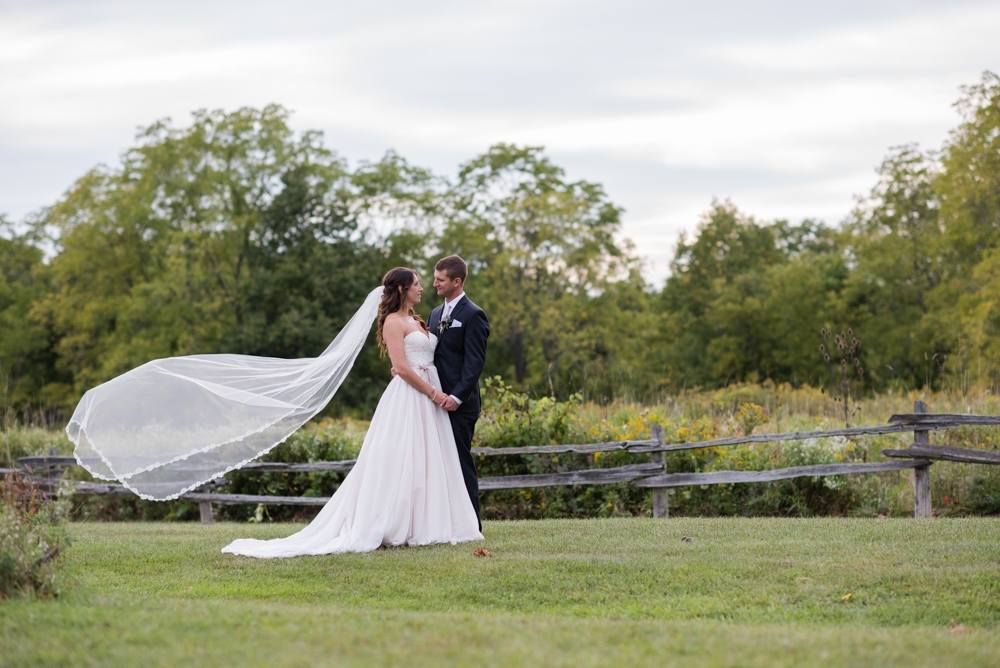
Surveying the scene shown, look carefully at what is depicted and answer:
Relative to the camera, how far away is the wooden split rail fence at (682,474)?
9.41 m

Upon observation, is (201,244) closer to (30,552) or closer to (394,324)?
(394,324)

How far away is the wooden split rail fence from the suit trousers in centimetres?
259

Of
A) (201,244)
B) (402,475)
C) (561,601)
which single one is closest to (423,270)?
(201,244)

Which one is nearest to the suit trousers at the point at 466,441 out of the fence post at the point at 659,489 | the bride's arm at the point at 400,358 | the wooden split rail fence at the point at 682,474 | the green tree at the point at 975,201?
the bride's arm at the point at 400,358

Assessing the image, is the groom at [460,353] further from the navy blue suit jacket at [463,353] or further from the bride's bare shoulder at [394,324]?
the bride's bare shoulder at [394,324]

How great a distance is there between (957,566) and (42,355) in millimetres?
42754

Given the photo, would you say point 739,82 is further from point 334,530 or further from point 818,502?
point 334,530

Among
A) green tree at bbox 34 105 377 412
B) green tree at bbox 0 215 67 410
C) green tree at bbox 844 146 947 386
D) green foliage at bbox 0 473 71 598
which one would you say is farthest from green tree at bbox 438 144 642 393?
green foliage at bbox 0 473 71 598

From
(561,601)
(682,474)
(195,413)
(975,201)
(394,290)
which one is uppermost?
(975,201)

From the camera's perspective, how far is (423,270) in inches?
1422

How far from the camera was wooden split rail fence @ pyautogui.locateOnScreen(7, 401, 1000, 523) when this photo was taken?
9.41 m

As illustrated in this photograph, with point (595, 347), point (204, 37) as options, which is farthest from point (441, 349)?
point (595, 347)

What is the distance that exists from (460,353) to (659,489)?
12.4 ft

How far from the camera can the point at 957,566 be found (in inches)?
238
